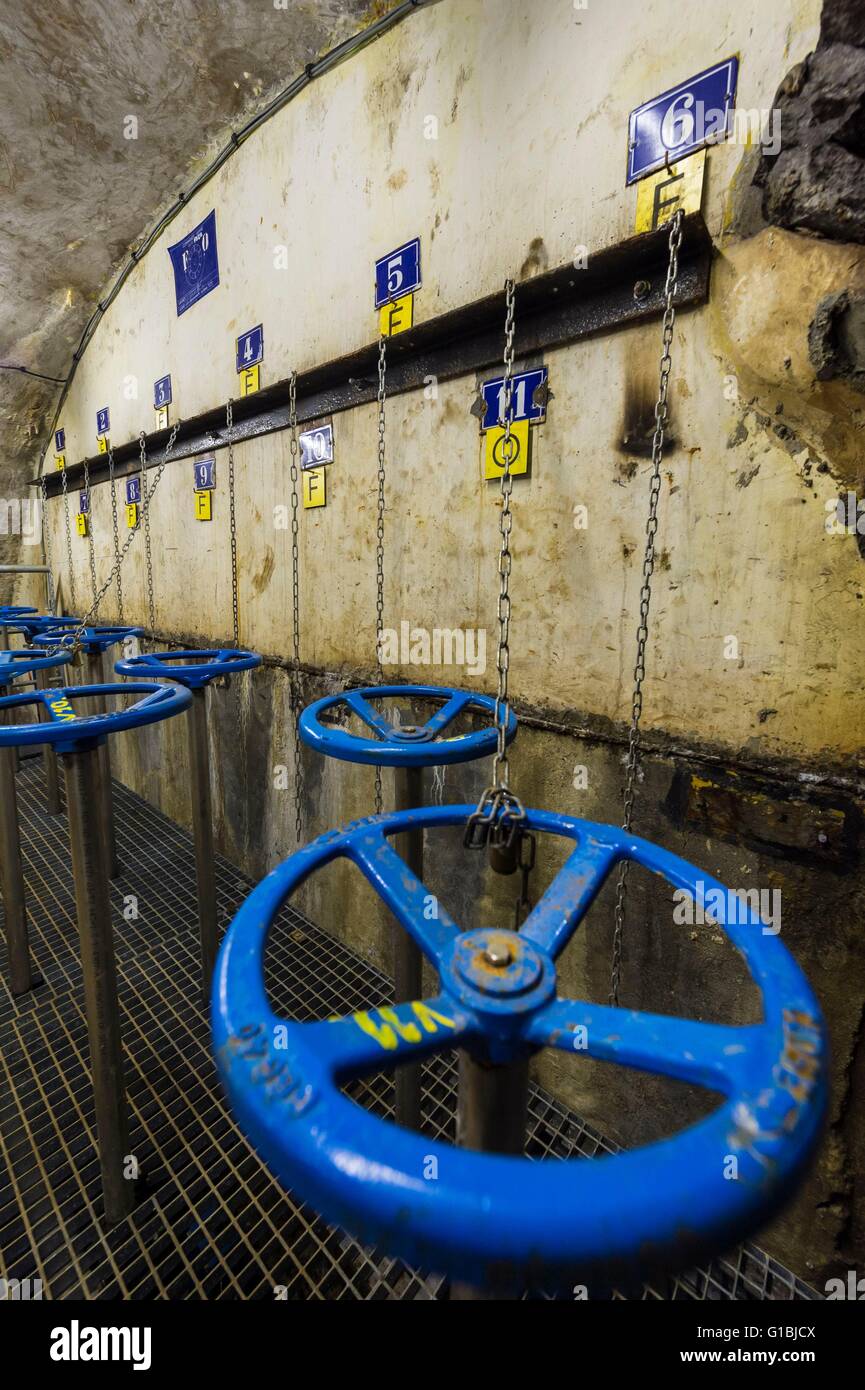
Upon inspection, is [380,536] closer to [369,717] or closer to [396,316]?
[396,316]

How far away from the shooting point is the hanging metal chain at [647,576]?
1362 mm

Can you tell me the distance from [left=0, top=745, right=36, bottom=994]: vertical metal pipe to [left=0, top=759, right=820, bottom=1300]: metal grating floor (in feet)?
0.31

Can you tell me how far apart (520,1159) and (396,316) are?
2381 mm

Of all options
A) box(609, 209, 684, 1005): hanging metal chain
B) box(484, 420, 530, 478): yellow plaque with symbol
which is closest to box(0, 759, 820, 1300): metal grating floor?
box(609, 209, 684, 1005): hanging metal chain

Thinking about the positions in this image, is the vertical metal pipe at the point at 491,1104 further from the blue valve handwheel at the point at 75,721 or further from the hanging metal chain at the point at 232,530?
the hanging metal chain at the point at 232,530

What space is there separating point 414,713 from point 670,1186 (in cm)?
181

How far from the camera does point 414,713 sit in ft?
7.23

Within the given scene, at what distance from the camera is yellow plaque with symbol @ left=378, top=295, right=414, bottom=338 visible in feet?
6.65

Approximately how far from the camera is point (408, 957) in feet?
5.09

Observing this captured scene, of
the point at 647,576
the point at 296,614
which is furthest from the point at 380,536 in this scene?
the point at 647,576

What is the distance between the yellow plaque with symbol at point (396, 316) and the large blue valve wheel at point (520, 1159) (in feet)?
6.63

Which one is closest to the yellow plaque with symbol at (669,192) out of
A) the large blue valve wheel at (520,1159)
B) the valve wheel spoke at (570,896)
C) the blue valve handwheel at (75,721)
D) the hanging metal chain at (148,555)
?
the valve wheel spoke at (570,896)

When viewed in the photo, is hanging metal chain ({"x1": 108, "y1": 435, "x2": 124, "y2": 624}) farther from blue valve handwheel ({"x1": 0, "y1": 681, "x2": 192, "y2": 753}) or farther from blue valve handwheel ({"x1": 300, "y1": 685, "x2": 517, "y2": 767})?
blue valve handwheel ({"x1": 300, "y1": 685, "x2": 517, "y2": 767})
